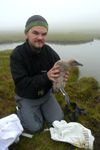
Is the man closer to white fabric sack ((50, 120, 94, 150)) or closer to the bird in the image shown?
the bird

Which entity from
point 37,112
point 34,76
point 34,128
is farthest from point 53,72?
point 34,128

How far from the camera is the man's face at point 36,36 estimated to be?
299 cm

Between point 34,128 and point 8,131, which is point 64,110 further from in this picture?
point 8,131

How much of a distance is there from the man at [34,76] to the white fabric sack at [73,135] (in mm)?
416

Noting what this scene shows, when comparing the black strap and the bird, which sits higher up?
the bird

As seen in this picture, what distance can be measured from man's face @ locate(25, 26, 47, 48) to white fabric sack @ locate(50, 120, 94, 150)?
205 centimetres

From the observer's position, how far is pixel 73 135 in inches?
115

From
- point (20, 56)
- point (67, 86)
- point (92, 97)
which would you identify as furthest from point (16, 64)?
point (92, 97)

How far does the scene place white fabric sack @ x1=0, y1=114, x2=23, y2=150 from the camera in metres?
2.52

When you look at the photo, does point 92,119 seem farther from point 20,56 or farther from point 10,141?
point 20,56

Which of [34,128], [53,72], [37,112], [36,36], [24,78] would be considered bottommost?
[34,128]

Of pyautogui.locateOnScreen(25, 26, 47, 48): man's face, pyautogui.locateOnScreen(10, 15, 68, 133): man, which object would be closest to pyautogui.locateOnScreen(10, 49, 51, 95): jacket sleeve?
pyautogui.locateOnScreen(10, 15, 68, 133): man

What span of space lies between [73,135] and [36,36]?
244 cm

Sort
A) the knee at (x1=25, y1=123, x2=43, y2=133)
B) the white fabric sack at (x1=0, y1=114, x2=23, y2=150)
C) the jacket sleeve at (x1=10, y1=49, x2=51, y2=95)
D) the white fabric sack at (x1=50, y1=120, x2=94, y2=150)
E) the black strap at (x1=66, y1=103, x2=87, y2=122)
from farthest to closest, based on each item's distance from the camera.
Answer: the black strap at (x1=66, y1=103, x2=87, y2=122), the knee at (x1=25, y1=123, x2=43, y2=133), the jacket sleeve at (x1=10, y1=49, x2=51, y2=95), the white fabric sack at (x1=50, y1=120, x2=94, y2=150), the white fabric sack at (x1=0, y1=114, x2=23, y2=150)
